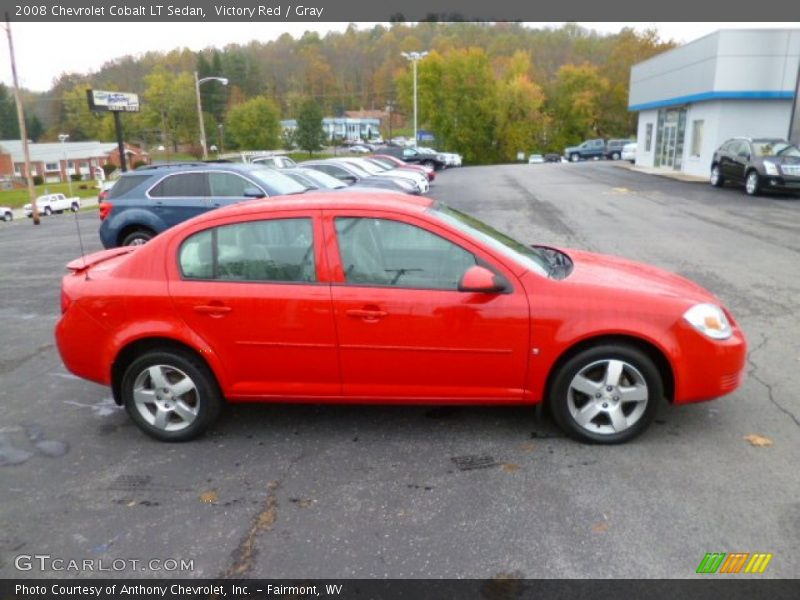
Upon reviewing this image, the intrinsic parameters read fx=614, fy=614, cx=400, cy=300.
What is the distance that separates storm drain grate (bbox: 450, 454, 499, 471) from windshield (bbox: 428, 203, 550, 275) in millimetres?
1199

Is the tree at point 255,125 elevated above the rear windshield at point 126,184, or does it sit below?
above

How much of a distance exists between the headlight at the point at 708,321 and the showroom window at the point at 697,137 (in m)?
26.1

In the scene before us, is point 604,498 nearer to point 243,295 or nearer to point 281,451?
point 281,451

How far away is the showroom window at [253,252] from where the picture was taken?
12.7 ft

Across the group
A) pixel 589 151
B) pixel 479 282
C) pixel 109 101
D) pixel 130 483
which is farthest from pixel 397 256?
pixel 589 151

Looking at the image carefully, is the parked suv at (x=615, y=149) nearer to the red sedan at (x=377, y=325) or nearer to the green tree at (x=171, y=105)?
the green tree at (x=171, y=105)

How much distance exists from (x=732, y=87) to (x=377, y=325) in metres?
25.6

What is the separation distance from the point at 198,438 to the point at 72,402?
4.60ft

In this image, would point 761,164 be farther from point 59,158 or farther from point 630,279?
point 59,158

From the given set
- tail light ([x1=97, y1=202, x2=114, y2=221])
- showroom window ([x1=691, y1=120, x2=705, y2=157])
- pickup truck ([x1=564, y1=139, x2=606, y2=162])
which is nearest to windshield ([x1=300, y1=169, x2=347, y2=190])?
tail light ([x1=97, y1=202, x2=114, y2=221])

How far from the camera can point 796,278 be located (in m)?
8.12

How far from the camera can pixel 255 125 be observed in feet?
270

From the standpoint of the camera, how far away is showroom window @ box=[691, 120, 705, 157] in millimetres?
26672

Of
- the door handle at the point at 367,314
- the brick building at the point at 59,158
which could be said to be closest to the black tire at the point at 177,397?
the door handle at the point at 367,314
